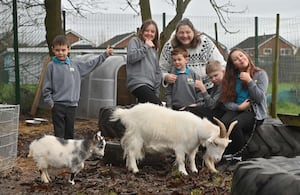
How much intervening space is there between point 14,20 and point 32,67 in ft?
3.55

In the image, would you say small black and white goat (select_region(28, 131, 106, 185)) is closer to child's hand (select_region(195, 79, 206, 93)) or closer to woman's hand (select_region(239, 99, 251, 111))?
child's hand (select_region(195, 79, 206, 93))

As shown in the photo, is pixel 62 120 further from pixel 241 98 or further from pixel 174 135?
pixel 241 98

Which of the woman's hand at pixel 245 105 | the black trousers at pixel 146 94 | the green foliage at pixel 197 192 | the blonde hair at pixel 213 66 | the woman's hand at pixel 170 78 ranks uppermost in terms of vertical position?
the blonde hair at pixel 213 66

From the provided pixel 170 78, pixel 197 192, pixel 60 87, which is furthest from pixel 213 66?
pixel 197 192

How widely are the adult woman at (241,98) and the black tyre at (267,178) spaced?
264 cm

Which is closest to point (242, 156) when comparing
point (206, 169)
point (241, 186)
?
point (206, 169)

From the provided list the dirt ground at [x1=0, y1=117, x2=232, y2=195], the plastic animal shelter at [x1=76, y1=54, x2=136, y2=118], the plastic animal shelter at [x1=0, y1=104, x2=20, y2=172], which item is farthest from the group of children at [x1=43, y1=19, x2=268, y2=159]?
the plastic animal shelter at [x1=76, y1=54, x2=136, y2=118]

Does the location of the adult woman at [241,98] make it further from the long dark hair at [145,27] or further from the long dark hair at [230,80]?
the long dark hair at [145,27]

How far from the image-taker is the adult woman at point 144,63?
20.9 feet

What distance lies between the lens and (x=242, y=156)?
6.27 metres

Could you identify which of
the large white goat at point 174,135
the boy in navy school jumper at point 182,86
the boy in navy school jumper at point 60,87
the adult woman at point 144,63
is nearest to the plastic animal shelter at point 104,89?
the adult woman at point 144,63

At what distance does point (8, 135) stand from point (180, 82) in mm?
1902

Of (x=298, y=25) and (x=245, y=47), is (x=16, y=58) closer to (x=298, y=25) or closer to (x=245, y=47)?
(x=245, y=47)

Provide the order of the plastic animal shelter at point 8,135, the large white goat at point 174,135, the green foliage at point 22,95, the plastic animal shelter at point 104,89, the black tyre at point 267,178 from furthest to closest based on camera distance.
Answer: the green foliage at point 22,95, the plastic animal shelter at point 104,89, the plastic animal shelter at point 8,135, the large white goat at point 174,135, the black tyre at point 267,178
